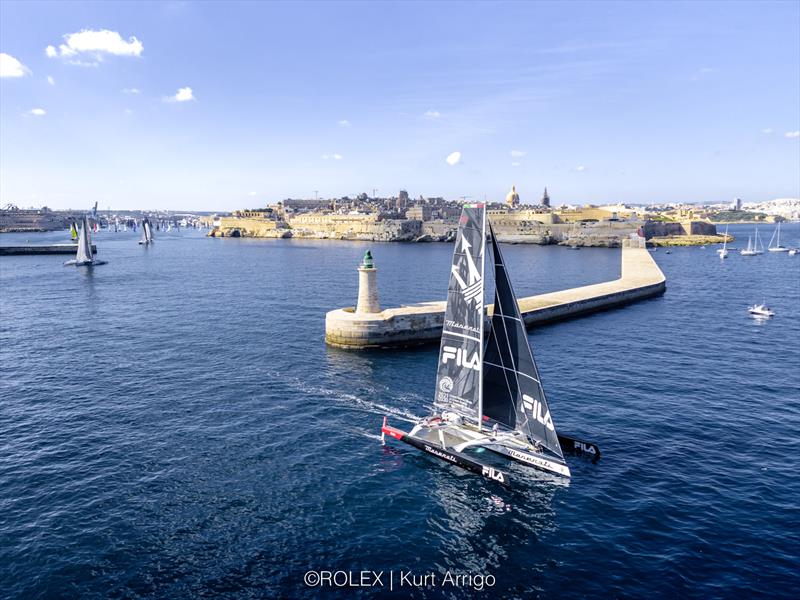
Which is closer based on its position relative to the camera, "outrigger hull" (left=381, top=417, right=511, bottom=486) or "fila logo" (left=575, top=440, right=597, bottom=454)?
"outrigger hull" (left=381, top=417, right=511, bottom=486)

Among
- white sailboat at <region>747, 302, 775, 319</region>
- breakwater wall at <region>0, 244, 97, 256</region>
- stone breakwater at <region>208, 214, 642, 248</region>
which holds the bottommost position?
white sailboat at <region>747, 302, 775, 319</region>

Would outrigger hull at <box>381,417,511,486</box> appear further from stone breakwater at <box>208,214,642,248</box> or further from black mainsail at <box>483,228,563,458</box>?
stone breakwater at <box>208,214,642,248</box>

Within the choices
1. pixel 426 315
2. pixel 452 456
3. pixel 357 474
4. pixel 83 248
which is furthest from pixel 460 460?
pixel 83 248

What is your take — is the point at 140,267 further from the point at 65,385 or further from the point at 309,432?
the point at 309,432

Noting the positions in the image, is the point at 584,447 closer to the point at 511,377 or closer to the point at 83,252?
the point at 511,377

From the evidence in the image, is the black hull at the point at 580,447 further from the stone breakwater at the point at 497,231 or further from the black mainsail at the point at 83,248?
the stone breakwater at the point at 497,231

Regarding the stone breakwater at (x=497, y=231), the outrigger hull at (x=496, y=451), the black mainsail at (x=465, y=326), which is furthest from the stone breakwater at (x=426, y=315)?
the stone breakwater at (x=497, y=231)

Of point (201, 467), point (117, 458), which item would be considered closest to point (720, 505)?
point (201, 467)

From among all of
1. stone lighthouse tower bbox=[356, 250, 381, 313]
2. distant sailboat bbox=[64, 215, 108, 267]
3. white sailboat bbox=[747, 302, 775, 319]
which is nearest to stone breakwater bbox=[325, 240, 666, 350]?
stone lighthouse tower bbox=[356, 250, 381, 313]
